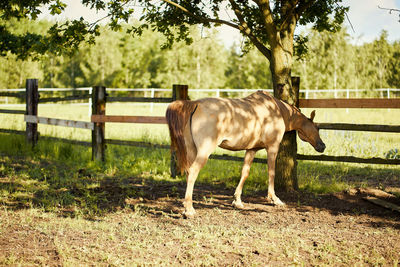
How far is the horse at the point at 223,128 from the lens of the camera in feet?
16.6

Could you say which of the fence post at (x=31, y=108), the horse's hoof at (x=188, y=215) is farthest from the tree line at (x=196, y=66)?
the horse's hoof at (x=188, y=215)

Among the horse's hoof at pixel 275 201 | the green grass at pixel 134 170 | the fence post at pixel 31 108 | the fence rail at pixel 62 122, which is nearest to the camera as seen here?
the horse's hoof at pixel 275 201

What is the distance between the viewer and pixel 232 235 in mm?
4203

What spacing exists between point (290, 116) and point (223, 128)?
145cm

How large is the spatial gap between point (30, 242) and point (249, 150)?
332 centimetres

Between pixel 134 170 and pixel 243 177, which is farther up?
pixel 243 177

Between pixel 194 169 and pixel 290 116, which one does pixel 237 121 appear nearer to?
pixel 194 169

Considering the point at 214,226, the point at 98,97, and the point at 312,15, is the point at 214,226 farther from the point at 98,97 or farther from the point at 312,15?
the point at 98,97

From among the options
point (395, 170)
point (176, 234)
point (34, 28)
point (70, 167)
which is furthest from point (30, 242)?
point (34, 28)

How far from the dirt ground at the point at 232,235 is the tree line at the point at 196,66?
3630cm

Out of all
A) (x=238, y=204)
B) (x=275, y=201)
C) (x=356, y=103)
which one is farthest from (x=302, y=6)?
(x=238, y=204)

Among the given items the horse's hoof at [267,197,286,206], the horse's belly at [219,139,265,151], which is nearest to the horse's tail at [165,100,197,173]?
the horse's belly at [219,139,265,151]

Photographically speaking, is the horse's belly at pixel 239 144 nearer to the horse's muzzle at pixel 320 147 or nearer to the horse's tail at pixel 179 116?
the horse's tail at pixel 179 116

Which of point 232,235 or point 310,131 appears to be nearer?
point 232,235
